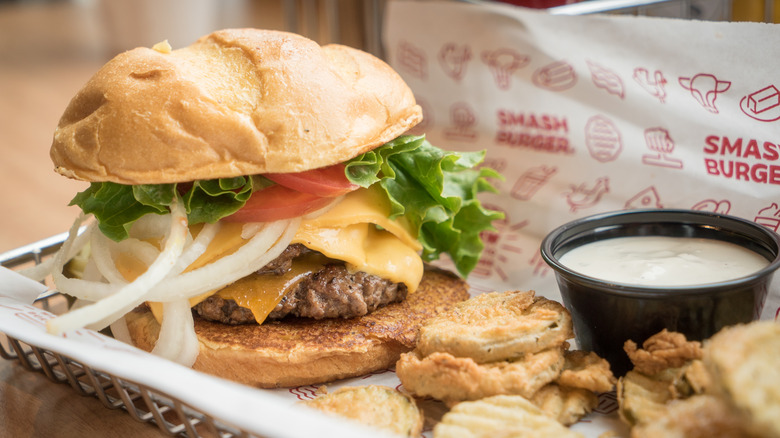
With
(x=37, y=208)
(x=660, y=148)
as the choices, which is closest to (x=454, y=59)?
(x=660, y=148)

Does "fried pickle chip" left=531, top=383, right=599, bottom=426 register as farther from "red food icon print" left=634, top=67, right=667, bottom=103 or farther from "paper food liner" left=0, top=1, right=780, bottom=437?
"red food icon print" left=634, top=67, right=667, bottom=103

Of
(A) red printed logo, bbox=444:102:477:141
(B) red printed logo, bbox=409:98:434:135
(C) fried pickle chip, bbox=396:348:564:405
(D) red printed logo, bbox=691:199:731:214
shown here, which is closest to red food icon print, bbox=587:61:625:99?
(D) red printed logo, bbox=691:199:731:214

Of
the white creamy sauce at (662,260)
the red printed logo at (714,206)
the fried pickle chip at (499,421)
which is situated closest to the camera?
the fried pickle chip at (499,421)

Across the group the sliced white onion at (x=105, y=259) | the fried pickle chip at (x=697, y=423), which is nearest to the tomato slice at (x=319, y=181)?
the sliced white onion at (x=105, y=259)

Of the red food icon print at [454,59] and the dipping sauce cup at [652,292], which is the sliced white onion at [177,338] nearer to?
the dipping sauce cup at [652,292]

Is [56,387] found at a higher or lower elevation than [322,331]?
lower

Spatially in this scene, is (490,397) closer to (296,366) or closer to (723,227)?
(296,366)

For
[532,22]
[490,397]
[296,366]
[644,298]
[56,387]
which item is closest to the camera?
[490,397]

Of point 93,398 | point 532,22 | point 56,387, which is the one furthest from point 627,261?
point 56,387
